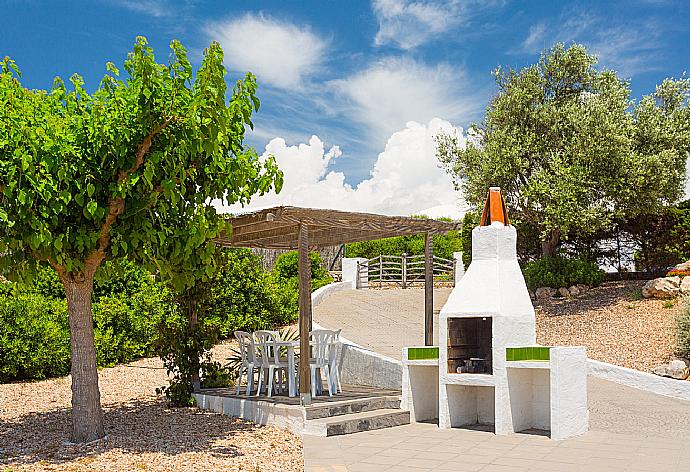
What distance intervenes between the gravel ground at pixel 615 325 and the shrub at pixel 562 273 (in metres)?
0.37

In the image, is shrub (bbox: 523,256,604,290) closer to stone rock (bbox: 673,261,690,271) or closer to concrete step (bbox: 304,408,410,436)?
stone rock (bbox: 673,261,690,271)

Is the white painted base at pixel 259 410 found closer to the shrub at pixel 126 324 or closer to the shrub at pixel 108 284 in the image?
the shrub at pixel 126 324

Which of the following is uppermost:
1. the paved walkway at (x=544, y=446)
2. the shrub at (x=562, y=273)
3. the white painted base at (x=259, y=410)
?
the shrub at (x=562, y=273)

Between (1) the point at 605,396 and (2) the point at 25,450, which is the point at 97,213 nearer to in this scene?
(2) the point at 25,450

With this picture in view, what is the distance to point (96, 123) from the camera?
A: 6555mm

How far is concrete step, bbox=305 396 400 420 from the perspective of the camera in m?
8.00

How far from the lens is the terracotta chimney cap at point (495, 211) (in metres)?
8.84

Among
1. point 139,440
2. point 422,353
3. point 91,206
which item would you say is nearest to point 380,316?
point 422,353

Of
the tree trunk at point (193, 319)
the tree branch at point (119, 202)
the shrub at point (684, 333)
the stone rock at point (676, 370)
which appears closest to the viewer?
the tree branch at point (119, 202)

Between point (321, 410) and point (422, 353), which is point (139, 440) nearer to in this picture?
point (321, 410)

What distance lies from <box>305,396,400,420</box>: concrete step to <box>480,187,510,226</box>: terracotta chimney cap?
2.61 meters

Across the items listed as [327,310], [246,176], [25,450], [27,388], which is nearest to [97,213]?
[246,176]

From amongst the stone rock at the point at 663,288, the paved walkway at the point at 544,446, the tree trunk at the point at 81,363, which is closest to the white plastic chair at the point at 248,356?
the paved walkway at the point at 544,446

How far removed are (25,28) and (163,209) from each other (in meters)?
6.52
